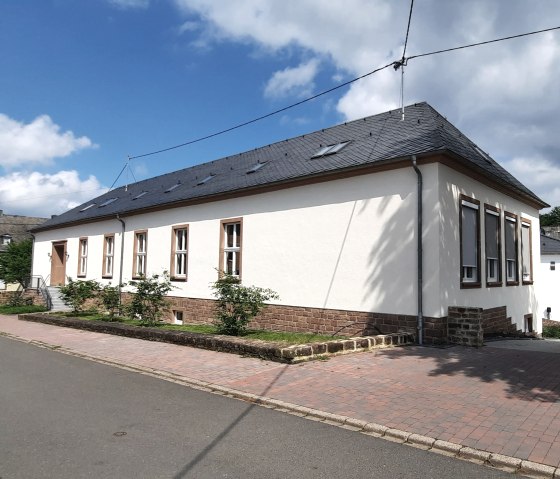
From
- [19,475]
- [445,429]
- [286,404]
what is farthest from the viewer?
[286,404]

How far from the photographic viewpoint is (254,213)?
52.4 feet

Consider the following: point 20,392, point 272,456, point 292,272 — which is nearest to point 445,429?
point 272,456

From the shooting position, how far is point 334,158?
14500 mm

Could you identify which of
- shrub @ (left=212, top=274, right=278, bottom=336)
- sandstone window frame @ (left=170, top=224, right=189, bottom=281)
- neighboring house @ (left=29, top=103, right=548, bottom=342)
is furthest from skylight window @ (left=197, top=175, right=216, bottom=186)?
shrub @ (left=212, top=274, right=278, bottom=336)

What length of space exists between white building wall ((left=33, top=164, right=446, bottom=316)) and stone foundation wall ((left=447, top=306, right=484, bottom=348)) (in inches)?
20.3

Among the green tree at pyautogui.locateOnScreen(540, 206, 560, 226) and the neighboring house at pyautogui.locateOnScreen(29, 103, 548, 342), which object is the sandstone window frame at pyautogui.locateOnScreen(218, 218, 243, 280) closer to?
the neighboring house at pyautogui.locateOnScreen(29, 103, 548, 342)

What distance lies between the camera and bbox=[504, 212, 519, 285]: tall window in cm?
1560

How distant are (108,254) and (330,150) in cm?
1374

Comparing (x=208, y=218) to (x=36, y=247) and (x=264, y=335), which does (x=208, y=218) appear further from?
(x=36, y=247)

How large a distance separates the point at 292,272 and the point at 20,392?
28.0 ft

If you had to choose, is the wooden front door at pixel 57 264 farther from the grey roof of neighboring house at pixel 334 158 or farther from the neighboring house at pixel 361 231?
the neighboring house at pixel 361 231

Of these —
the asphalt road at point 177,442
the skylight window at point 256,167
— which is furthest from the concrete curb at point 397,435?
the skylight window at point 256,167

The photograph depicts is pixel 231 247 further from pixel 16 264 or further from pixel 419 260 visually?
pixel 16 264

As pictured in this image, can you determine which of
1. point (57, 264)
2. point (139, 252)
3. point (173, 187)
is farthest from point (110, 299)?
point (57, 264)
